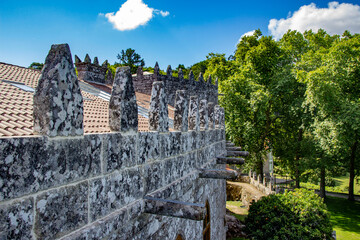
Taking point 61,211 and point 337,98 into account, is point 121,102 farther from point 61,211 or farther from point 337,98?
point 337,98

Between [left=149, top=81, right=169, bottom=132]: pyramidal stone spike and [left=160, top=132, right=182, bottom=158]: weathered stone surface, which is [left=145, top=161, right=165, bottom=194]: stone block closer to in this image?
[left=160, top=132, right=182, bottom=158]: weathered stone surface

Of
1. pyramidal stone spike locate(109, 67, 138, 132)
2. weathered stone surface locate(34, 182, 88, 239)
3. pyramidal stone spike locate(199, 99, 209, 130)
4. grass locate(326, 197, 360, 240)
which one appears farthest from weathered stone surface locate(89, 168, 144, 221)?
grass locate(326, 197, 360, 240)

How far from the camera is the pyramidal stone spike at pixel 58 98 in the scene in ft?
6.63

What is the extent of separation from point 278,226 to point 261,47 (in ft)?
50.7

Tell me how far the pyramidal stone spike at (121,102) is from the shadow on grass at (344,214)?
18.4m

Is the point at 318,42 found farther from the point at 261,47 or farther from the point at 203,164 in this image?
the point at 203,164

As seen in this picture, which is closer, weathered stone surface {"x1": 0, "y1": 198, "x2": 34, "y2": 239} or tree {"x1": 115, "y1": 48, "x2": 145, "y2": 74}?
weathered stone surface {"x1": 0, "y1": 198, "x2": 34, "y2": 239}

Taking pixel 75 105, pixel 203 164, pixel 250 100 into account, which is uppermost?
pixel 250 100

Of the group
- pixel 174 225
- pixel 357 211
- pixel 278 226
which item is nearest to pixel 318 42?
pixel 357 211

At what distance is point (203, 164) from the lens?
645 centimetres

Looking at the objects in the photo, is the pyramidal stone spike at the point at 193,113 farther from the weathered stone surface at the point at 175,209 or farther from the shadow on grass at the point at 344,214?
the shadow on grass at the point at 344,214

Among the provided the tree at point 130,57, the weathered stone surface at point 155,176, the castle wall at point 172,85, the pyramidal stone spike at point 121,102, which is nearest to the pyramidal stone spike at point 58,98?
the pyramidal stone spike at point 121,102

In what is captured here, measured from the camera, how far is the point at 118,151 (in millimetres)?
2820

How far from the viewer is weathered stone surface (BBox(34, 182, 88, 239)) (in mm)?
1949
